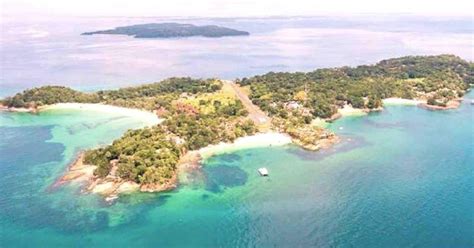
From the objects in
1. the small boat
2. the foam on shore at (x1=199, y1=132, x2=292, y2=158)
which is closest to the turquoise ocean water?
the small boat

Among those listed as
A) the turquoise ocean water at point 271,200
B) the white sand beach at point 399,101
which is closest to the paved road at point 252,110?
the turquoise ocean water at point 271,200

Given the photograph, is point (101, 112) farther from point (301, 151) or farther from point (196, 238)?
point (196, 238)

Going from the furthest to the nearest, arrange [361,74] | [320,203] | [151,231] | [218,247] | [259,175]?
1. [361,74]
2. [259,175]
3. [320,203]
4. [151,231]
5. [218,247]

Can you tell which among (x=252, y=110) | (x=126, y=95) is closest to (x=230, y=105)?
(x=252, y=110)

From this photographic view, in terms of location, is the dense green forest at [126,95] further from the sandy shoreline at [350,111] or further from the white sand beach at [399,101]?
the white sand beach at [399,101]

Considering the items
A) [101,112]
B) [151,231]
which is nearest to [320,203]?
[151,231]
